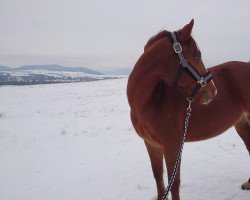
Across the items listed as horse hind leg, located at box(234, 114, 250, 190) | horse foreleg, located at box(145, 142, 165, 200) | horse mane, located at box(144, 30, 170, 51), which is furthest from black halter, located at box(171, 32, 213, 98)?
horse hind leg, located at box(234, 114, 250, 190)

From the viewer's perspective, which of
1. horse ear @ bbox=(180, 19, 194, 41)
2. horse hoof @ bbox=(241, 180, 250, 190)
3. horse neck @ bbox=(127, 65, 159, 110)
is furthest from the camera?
horse hoof @ bbox=(241, 180, 250, 190)

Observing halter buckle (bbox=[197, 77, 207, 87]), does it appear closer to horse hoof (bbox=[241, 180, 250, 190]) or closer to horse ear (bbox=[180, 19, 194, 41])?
horse ear (bbox=[180, 19, 194, 41])

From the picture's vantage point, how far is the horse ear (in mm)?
3172

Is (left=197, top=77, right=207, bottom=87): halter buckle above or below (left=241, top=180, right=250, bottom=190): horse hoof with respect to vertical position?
above

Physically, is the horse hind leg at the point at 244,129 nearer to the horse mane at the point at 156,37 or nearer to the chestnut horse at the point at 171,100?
the chestnut horse at the point at 171,100

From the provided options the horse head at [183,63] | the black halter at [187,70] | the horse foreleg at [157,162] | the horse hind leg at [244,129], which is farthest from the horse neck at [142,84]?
the horse hind leg at [244,129]

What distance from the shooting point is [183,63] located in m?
3.20

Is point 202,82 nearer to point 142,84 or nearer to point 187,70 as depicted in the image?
point 187,70

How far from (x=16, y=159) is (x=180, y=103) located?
6062 millimetres

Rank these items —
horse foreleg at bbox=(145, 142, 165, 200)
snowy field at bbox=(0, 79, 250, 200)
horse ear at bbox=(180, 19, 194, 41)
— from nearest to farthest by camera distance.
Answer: horse ear at bbox=(180, 19, 194, 41) → horse foreleg at bbox=(145, 142, 165, 200) → snowy field at bbox=(0, 79, 250, 200)

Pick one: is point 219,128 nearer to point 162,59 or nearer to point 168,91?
point 168,91

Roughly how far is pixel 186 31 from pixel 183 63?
37cm

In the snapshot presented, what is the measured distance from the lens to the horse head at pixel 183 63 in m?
Answer: 3.23

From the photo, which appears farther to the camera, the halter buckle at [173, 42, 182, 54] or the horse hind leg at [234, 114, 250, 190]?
the horse hind leg at [234, 114, 250, 190]
